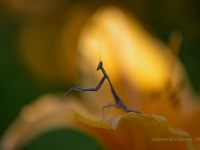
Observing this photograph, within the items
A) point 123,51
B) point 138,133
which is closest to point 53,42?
point 123,51

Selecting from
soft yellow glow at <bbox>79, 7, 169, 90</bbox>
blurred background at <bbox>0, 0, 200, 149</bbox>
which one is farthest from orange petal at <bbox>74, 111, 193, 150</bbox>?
blurred background at <bbox>0, 0, 200, 149</bbox>

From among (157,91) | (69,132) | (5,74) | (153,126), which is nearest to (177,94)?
(157,91)

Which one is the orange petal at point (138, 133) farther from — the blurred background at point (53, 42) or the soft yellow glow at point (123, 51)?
the blurred background at point (53, 42)

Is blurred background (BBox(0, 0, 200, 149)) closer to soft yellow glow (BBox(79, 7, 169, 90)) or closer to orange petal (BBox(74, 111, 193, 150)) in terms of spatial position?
soft yellow glow (BBox(79, 7, 169, 90))

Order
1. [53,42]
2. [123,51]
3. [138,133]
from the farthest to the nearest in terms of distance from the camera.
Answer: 1. [53,42]
2. [123,51]
3. [138,133]

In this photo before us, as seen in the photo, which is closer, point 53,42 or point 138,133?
point 138,133

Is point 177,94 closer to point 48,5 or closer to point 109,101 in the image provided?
point 109,101

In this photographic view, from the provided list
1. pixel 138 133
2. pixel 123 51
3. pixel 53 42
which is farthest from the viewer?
pixel 53 42

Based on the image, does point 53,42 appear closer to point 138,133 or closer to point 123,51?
point 123,51
